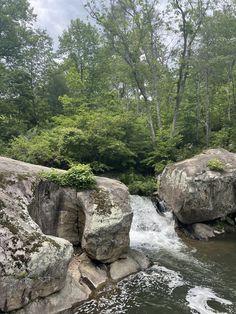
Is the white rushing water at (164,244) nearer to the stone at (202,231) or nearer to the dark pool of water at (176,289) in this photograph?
the dark pool of water at (176,289)

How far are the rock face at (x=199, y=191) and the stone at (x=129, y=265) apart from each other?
14.4ft

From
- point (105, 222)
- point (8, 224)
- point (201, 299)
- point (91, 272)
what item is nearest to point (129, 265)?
point (91, 272)

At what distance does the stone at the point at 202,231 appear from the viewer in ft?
44.0

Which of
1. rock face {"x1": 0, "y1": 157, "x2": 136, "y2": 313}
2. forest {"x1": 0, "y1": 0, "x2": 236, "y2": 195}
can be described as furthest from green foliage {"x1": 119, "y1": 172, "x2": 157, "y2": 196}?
rock face {"x1": 0, "y1": 157, "x2": 136, "y2": 313}

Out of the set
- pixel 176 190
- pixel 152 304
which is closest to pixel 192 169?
pixel 176 190

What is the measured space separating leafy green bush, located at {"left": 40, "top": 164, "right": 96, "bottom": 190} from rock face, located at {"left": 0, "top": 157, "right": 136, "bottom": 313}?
19 cm

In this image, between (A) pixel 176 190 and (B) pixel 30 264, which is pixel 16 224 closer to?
(B) pixel 30 264

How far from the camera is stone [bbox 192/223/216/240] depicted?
1340cm

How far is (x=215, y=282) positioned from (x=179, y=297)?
1535 millimetres

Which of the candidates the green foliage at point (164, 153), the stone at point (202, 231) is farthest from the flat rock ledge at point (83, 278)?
the green foliage at point (164, 153)

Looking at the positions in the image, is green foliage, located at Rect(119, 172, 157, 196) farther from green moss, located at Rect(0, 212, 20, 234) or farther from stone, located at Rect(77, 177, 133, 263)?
green moss, located at Rect(0, 212, 20, 234)

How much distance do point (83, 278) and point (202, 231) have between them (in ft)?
22.7

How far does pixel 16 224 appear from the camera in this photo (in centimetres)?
729

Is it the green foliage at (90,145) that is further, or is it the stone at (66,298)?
the green foliage at (90,145)
